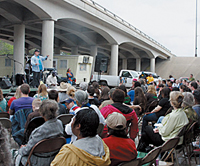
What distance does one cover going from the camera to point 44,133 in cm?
271

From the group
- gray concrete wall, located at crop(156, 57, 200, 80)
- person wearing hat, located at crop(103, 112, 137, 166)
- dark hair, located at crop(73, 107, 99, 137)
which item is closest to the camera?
dark hair, located at crop(73, 107, 99, 137)

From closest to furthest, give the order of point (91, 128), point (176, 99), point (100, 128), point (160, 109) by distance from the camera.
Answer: point (91, 128) → point (100, 128) → point (176, 99) → point (160, 109)

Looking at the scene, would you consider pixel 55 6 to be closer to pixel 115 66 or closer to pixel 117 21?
pixel 117 21

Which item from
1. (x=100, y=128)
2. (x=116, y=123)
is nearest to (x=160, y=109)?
(x=100, y=128)

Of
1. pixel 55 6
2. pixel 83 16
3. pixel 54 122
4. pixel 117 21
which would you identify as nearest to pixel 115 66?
pixel 117 21

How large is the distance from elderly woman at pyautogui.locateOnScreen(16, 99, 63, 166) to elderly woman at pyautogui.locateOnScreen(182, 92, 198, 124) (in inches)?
99.0

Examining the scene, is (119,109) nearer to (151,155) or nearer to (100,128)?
(100,128)

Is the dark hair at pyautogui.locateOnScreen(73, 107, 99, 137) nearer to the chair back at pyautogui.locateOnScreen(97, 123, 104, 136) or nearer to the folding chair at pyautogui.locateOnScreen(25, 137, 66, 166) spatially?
the folding chair at pyautogui.locateOnScreen(25, 137, 66, 166)

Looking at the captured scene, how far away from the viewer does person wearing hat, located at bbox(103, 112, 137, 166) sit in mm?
2363

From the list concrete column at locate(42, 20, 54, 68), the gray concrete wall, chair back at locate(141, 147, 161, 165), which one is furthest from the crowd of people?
the gray concrete wall

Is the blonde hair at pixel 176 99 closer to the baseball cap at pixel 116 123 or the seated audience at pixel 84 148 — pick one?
the baseball cap at pixel 116 123

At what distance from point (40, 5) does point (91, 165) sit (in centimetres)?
1377

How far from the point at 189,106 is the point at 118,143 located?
7.63 ft

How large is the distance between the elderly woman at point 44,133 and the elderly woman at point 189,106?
2.51 m
